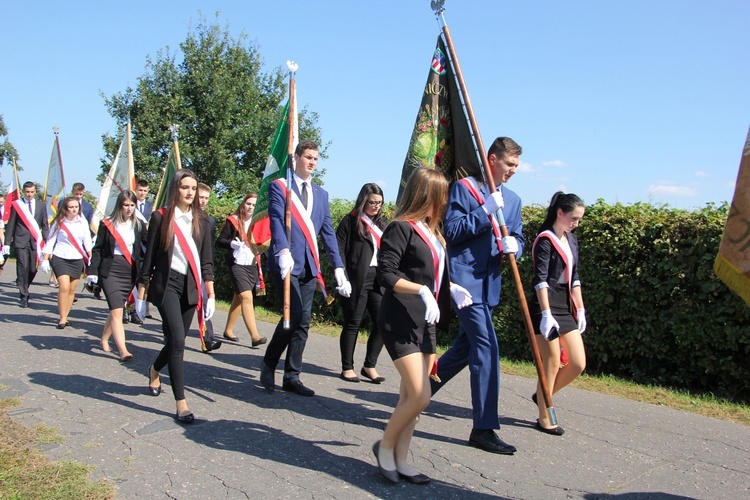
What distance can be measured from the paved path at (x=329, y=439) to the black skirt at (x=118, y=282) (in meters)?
0.61

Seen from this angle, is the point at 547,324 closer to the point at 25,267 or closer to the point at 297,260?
the point at 297,260

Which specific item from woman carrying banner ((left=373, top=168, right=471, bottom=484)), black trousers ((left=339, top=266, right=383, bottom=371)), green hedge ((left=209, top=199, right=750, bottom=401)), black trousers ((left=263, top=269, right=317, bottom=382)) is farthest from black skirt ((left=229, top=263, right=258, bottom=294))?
woman carrying banner ((left=373, top=168, right=471, bottom=484))

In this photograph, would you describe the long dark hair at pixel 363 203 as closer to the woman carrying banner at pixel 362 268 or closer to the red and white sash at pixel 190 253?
the woman carrying banner at pixel 362 268

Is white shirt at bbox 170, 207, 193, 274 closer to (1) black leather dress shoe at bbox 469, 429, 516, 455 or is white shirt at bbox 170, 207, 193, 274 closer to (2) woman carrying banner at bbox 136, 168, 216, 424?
(2) woman carrying banner at bbox 136, 168, 216, 424

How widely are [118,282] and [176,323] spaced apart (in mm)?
2678

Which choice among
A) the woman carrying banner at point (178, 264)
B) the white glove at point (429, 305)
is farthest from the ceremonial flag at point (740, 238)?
the woman carrying banner at point (178, 264)

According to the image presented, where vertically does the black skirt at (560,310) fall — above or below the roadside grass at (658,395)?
above

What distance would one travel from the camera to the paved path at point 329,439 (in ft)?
13.4

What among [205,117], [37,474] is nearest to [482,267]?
[37,474]

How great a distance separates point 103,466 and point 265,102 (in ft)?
68.6

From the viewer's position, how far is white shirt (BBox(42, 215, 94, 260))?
9039mm

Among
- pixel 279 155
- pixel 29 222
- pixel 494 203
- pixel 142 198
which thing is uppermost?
pixel 279 155

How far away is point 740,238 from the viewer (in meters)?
3.21

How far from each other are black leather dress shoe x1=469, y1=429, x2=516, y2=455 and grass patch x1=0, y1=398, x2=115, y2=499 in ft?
7.67
